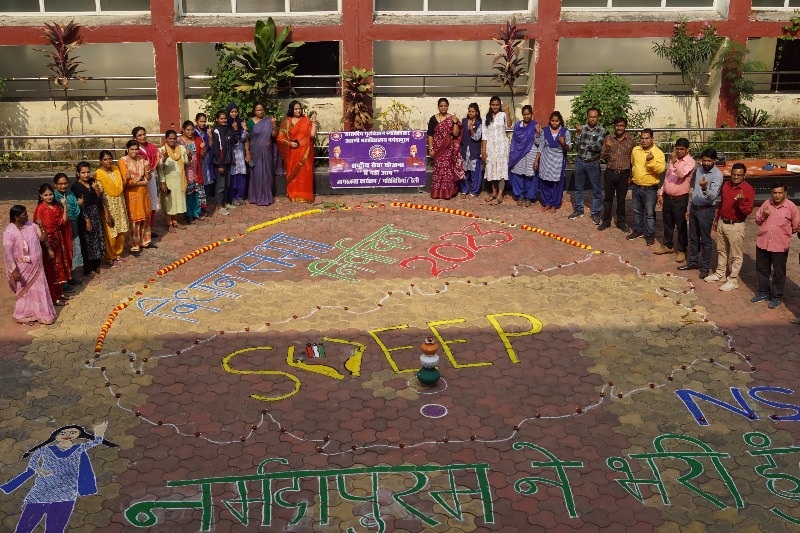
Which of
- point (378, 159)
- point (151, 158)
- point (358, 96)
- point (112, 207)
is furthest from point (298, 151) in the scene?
point (112, 207)

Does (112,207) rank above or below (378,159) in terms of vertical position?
below

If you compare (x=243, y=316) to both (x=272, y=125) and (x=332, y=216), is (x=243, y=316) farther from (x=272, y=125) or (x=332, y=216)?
(x=272, y=125)

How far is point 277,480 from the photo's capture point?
758 cm

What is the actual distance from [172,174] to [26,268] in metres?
3.42

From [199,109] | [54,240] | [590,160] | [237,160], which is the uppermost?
[199,109]

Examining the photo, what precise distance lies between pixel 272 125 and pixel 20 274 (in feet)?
18.5

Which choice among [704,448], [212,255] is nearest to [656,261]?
[704,448]

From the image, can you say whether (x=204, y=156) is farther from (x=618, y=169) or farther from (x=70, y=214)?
(x=618, y=169)

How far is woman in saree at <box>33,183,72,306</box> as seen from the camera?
1074cm

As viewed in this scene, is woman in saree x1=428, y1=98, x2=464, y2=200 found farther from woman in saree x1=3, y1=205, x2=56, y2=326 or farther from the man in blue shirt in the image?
woman in saree x1=3, y1=205, x2=56, y2=326

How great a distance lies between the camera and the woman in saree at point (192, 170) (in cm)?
1362

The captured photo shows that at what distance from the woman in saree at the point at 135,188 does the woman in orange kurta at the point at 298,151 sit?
2924 millimetres

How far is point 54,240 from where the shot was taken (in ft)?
35.8

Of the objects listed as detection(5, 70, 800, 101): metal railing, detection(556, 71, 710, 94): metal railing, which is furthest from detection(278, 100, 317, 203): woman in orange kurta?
detection(556, 71, 710, 94): metal railing
